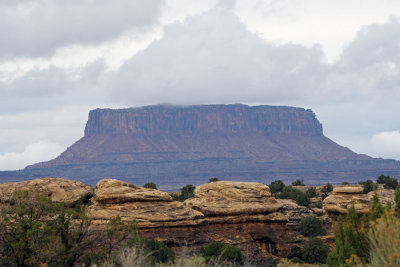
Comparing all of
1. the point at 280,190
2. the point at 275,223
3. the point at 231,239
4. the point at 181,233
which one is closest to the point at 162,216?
the point at 181,233

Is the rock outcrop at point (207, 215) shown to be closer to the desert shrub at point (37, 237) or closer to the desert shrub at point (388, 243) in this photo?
the desert shrub at point (37, 237)

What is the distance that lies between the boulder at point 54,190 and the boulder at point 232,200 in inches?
299

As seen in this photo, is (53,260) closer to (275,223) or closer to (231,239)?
(231,239)

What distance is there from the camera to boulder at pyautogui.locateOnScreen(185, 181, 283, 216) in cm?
4344

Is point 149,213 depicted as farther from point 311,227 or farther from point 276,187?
point 276,187

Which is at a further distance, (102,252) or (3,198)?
(3,198)

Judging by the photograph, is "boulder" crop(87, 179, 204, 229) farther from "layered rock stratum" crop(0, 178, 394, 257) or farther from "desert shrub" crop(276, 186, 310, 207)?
Result: "desert shrub" crop(276, 186, 310, 207)

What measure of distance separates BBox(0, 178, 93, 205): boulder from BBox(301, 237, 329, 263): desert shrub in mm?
14506

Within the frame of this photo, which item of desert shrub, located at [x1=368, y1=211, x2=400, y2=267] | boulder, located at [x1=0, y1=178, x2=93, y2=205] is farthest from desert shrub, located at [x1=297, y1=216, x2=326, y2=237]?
desert shrub, located at [x1=368, y1=211, x2=400, y2=267]

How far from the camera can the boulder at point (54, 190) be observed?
130 ft

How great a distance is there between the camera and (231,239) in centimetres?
4181

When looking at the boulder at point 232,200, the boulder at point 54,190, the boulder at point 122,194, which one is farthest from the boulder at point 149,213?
the boulder at point 232,200

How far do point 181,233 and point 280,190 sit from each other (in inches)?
1589

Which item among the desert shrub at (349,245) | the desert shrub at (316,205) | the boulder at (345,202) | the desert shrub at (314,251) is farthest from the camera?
the desert shrub at (316,205)
